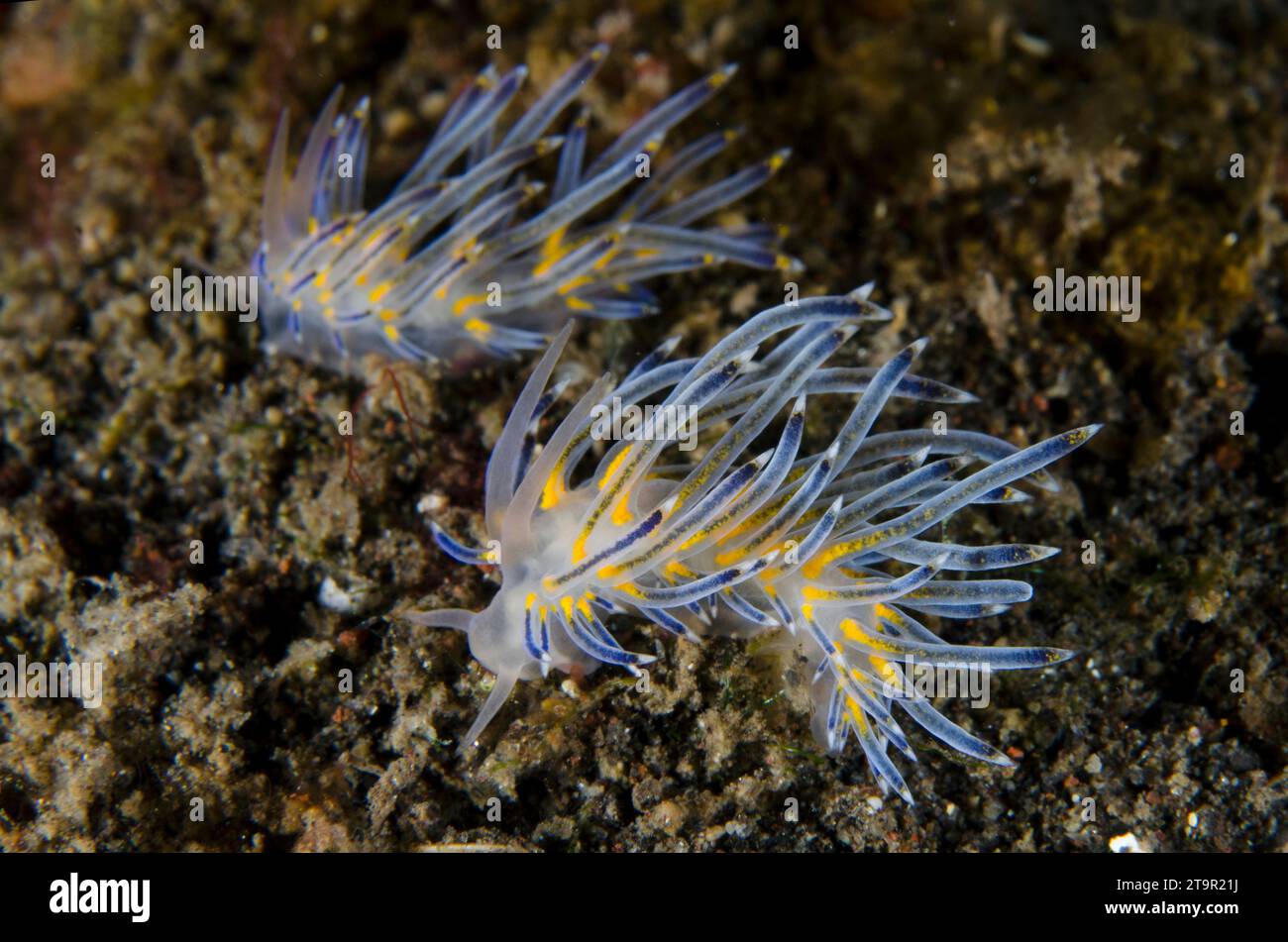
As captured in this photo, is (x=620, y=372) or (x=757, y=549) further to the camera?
(x=620, y=372)

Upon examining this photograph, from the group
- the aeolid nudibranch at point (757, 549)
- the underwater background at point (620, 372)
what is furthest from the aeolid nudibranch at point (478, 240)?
the aeolid nudibranch at point (757, 549)

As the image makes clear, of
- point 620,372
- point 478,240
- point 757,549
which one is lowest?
point 757,549

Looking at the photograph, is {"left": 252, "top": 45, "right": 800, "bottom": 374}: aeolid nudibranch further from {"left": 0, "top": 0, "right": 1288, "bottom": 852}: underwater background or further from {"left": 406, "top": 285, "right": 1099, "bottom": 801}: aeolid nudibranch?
{"left": 406, "top": 285, "right": 1099, "bottom": 801}: aeolid nudibranch

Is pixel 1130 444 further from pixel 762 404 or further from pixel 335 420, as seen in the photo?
pixel 335 420

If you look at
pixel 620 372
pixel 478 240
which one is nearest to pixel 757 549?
pixel 620 372

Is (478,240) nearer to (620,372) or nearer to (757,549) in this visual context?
(620,372)
